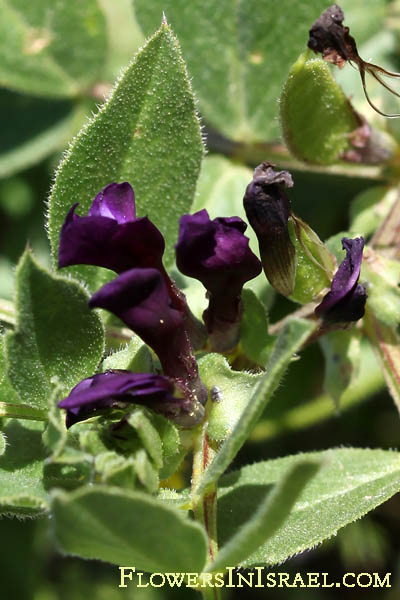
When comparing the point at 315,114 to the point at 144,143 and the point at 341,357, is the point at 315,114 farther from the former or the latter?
the point at 341,357

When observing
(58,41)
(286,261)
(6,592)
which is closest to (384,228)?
(286,261)

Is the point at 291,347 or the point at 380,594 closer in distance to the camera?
the point at 291,347

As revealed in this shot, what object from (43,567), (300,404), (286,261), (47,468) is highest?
(286,261)

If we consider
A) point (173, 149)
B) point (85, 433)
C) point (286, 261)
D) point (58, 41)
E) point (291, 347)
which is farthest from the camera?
point (58, 41)

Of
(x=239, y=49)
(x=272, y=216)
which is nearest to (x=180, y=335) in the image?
(x=272, y=216)

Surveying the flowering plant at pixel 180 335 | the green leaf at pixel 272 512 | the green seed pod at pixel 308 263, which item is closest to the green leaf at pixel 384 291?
the flowering plant at pixel 180 335

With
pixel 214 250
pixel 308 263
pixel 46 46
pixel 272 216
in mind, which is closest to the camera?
pixel 214 250

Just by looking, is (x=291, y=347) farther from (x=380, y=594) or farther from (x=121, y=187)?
(x=380, y=594)
